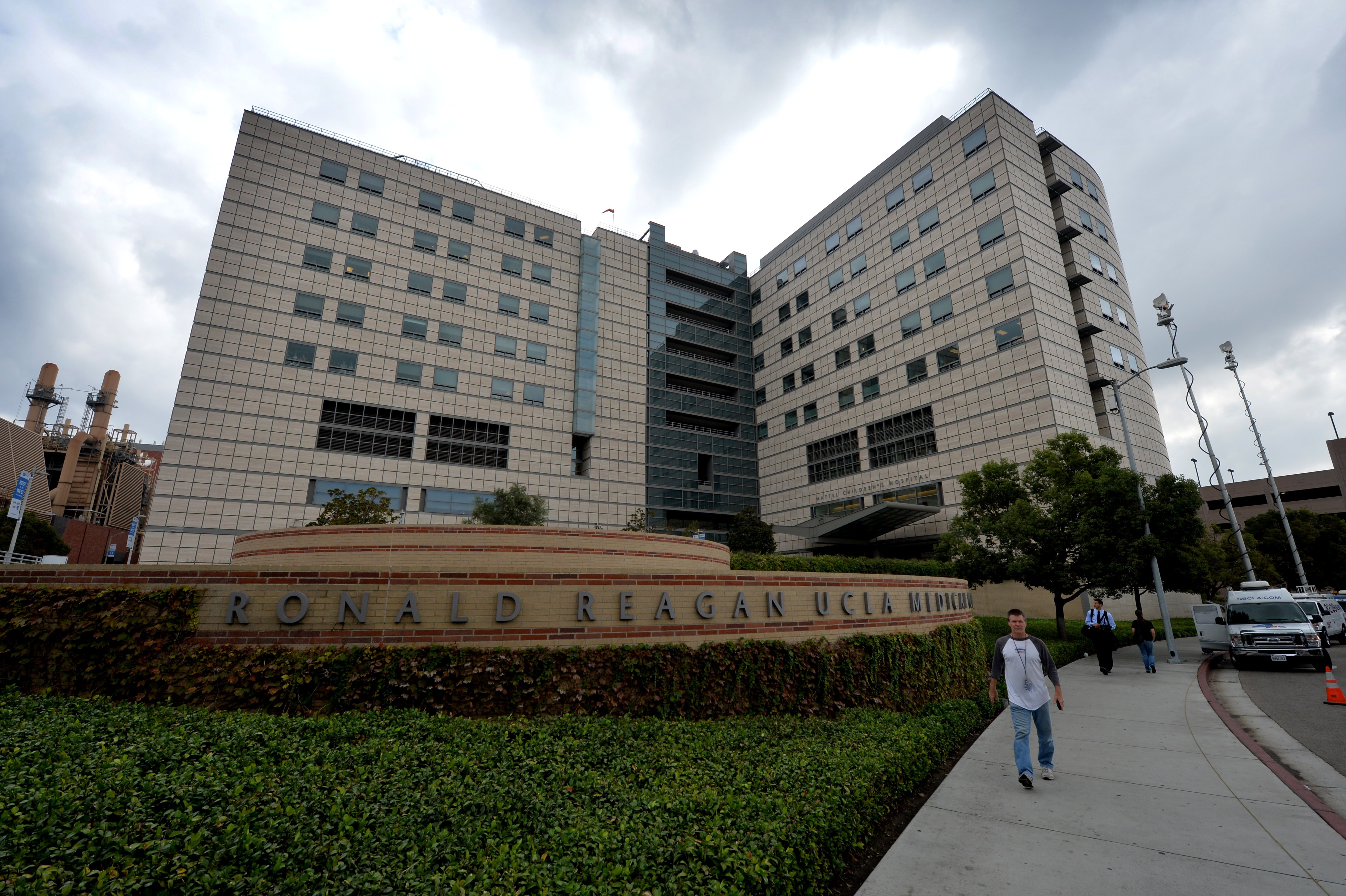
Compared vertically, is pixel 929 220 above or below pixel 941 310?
above

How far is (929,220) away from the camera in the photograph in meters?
42.9

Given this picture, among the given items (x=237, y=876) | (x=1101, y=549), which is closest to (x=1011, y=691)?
(x=237, y=876)

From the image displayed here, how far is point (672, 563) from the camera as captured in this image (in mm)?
11977

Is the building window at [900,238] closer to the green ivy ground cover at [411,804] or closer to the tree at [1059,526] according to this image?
the tree at [1059,526]

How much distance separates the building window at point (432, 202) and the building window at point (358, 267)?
661 cm

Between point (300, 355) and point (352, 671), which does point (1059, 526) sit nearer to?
point (352, 671)

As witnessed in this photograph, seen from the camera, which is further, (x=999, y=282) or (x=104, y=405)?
(x=104, y=405)

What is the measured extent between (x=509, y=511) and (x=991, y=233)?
119 feet

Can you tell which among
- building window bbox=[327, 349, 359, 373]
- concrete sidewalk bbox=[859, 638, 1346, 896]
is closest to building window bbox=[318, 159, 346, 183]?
building window bbox=[327, 349, 359, 373]

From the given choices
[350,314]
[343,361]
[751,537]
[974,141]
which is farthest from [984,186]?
[343,361]

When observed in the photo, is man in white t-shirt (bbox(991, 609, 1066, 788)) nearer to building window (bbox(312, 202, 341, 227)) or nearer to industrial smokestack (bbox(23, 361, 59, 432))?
building window (bbox(312, 202, 341, 227))

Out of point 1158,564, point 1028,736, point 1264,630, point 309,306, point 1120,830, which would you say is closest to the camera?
point 1120,830

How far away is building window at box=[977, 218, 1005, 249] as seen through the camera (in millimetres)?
37781

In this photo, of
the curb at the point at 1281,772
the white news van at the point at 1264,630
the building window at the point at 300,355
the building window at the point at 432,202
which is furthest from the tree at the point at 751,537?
the building window at the point at 432,202
